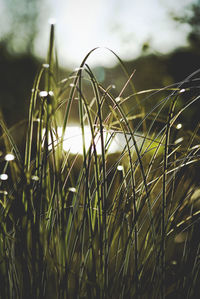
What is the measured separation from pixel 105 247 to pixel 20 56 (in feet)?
18.5

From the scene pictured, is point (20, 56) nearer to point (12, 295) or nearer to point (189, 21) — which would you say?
point (189, 21)

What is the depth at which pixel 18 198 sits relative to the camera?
560 millimetres

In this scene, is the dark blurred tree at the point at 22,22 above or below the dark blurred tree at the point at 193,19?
above

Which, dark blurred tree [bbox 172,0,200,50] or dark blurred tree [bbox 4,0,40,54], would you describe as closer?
dark blurred tree [bbox 172,0,200,50]

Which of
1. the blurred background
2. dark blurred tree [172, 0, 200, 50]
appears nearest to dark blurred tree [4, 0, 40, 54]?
the blurred background

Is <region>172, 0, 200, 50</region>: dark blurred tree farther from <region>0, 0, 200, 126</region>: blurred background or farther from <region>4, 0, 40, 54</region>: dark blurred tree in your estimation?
<region>4, 0, 40, 54</region>: dark blurred tree

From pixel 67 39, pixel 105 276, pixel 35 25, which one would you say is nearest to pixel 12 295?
pixel 105 276

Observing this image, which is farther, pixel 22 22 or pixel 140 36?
pixel 22 22

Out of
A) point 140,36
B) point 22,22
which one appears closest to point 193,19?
point 140,36

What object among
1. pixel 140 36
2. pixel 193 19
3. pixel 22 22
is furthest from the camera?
pixel 22 22

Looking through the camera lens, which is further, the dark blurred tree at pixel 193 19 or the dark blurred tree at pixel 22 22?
the dark blurred tree at pixel 22 22

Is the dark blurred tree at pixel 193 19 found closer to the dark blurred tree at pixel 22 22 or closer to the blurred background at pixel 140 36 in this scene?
the blurred background at pixel 140 36

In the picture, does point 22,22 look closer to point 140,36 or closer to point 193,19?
point 140,36

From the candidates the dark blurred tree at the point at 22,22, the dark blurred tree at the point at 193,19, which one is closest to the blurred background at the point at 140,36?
the dark blurred tree at the point at 193,19
